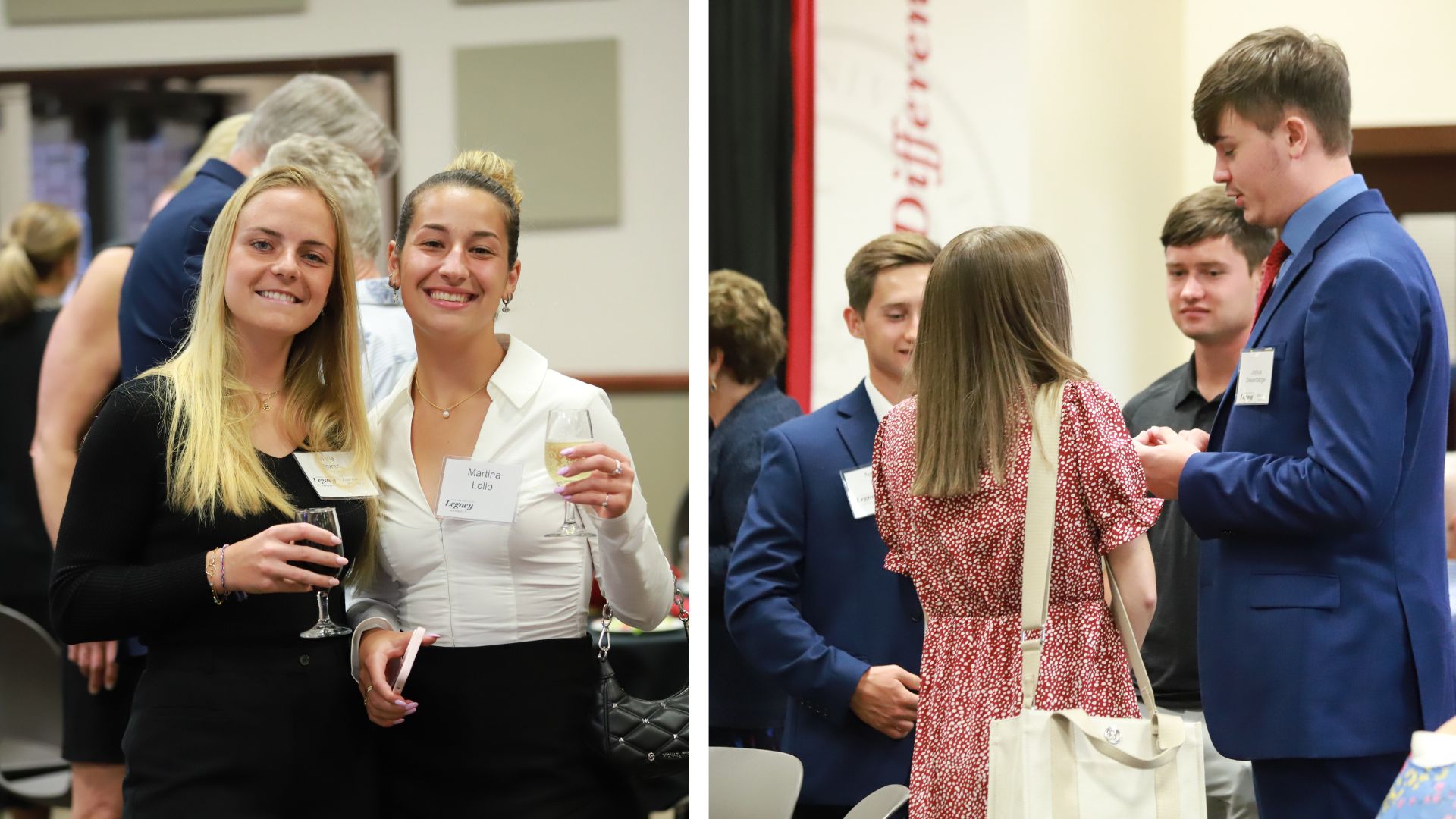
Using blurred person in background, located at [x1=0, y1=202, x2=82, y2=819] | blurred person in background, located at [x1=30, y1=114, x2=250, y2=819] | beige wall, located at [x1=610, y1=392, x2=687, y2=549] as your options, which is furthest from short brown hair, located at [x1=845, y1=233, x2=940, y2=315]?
beige wall, located at [x1=610, y1=392, x2=687, y2=549]

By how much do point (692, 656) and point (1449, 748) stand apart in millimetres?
1200

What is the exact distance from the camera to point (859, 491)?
96.5 inches

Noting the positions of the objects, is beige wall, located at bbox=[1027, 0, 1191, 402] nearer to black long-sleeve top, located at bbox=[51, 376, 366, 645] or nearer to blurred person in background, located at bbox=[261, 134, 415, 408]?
blurred person in background, located at bbox=[261, 134, 415, 408]

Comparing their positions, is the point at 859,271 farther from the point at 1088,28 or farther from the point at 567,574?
the point at 1088,28

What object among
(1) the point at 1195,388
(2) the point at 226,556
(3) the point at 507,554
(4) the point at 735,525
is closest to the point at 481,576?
(3) the point at 507,554

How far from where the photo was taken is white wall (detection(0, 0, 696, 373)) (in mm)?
5613

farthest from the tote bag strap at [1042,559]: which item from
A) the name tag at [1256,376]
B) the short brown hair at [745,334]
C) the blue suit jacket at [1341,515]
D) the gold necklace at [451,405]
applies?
the short brown hair at [745,334]

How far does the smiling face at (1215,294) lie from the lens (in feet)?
8.96

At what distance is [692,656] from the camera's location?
2326mm

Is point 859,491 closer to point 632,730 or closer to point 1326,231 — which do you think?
point 632,730

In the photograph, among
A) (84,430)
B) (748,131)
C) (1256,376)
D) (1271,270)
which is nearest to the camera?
(1256,376)

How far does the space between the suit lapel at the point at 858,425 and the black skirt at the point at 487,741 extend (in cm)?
73

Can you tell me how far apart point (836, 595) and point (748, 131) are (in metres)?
1.48

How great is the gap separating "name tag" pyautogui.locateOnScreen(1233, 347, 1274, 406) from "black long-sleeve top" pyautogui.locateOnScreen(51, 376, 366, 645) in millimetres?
1493
